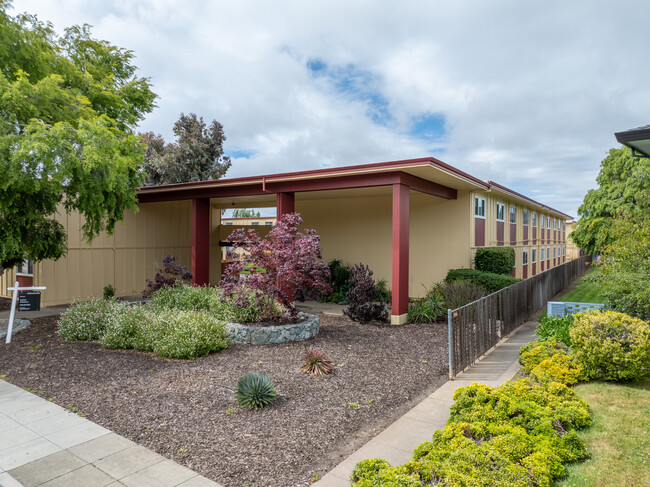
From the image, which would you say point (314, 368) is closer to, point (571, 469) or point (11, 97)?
point (571, 469)

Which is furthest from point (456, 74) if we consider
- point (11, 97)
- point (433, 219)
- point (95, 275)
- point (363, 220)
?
point (95, 275)

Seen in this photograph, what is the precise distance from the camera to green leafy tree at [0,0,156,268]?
26.5 feet

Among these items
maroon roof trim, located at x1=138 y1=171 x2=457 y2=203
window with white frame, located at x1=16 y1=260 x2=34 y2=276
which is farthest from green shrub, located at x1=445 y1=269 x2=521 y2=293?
window with white frame, located at x1=16 y1=260 x2=34 y2=276

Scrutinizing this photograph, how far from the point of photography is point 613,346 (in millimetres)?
5363

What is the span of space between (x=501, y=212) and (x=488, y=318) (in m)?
10.1

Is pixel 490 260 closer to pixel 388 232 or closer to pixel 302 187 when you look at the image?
pixel 388 232

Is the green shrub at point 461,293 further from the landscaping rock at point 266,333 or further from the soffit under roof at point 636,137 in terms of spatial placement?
the soffit under roof at point 636,137

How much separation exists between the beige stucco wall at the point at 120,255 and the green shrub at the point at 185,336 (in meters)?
7.52

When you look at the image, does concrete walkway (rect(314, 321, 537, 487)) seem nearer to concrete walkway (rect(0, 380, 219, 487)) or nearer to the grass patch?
concrete walkway (rect(0, 380, 219, 487))

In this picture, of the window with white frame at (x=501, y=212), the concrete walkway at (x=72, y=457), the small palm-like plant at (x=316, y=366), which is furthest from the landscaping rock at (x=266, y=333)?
the window with white frame at (x=501, y=212)

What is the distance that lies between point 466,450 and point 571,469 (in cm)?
97

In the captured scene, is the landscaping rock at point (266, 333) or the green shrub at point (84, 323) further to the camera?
the green shrub at point (84, 323)

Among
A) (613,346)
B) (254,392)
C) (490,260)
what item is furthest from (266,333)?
(490,260)

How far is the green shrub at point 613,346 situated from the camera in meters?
5.30
